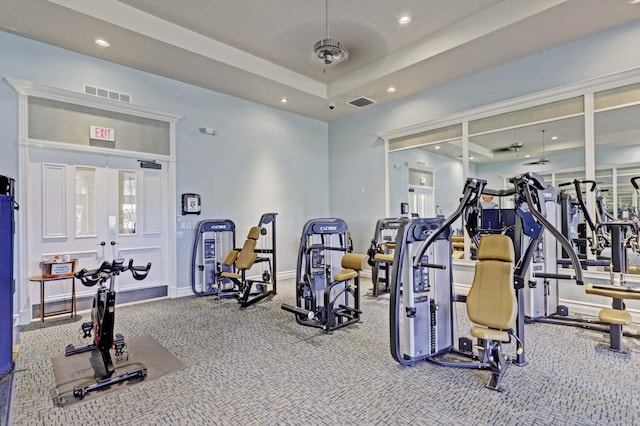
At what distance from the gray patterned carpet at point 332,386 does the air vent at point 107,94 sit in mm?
3304

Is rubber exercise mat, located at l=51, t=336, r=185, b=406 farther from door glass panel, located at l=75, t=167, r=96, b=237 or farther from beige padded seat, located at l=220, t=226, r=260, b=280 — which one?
door glass panel, located at l=75, t=167, r=96, b=237

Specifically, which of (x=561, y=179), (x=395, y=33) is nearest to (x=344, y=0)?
(x=395, y=33)

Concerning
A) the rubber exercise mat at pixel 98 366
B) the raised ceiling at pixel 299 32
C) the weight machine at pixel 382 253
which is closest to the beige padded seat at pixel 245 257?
the rubber exercise mat at pixel 98 366

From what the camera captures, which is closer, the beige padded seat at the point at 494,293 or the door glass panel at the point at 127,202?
the beige padded seat at the point at 494,293

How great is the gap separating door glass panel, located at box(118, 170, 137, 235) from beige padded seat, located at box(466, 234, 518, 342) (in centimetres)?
496

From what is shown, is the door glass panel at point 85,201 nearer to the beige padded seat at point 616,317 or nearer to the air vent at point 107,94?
the air vent at point 107,94

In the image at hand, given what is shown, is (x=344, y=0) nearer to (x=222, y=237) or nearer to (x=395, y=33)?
(x=395, y=33)

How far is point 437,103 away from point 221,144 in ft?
13.3

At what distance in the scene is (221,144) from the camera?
631cm

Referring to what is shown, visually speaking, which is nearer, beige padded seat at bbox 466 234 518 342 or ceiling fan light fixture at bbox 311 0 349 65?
beige padded seat at bbox 466 234 518 342

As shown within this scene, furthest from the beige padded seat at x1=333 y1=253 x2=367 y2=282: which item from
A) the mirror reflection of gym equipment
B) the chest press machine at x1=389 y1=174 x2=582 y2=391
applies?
the mirror reflection of gym equipment

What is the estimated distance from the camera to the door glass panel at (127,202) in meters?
5.21

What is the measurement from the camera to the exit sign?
490cm

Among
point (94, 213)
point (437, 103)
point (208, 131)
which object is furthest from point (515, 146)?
point (94, 213)
